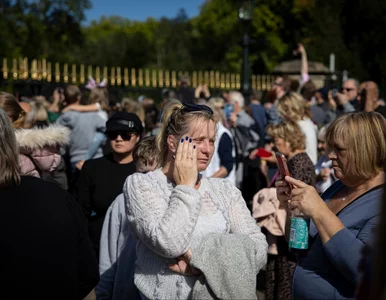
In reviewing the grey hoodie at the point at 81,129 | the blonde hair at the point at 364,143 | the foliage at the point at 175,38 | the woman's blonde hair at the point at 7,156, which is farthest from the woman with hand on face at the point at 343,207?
the foliage at the point at 175,38

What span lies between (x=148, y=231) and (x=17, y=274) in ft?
2.08

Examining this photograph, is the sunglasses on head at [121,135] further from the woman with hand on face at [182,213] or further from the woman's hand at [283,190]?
the woman's hand at [283,190]

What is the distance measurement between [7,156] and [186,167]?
2.73ft

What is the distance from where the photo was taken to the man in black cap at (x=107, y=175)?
15.2 ft

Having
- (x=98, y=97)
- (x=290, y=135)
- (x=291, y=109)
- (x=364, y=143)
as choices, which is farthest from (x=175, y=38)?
(x=364, y=143)

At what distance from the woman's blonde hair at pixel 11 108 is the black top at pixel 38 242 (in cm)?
219

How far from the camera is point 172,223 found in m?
2.76

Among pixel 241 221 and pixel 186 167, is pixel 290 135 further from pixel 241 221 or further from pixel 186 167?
pixel 186 167

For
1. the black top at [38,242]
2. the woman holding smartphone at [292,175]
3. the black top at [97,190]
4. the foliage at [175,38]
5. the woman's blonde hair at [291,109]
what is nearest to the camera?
the black top at [38,242]

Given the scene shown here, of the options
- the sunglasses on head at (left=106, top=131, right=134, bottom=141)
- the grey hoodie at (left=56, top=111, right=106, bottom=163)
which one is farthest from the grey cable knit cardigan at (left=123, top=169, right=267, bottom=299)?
the grey hoodie at (left=56, top=111, right=106, bottom=163)

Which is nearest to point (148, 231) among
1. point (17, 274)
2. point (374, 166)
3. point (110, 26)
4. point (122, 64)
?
point (17, 274)

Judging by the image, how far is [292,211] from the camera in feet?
9.75

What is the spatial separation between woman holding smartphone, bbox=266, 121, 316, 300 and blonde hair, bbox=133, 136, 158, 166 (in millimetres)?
1524

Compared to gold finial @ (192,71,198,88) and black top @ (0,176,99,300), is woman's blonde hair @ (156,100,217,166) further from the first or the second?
gold finial @ (192,71,198,88)
